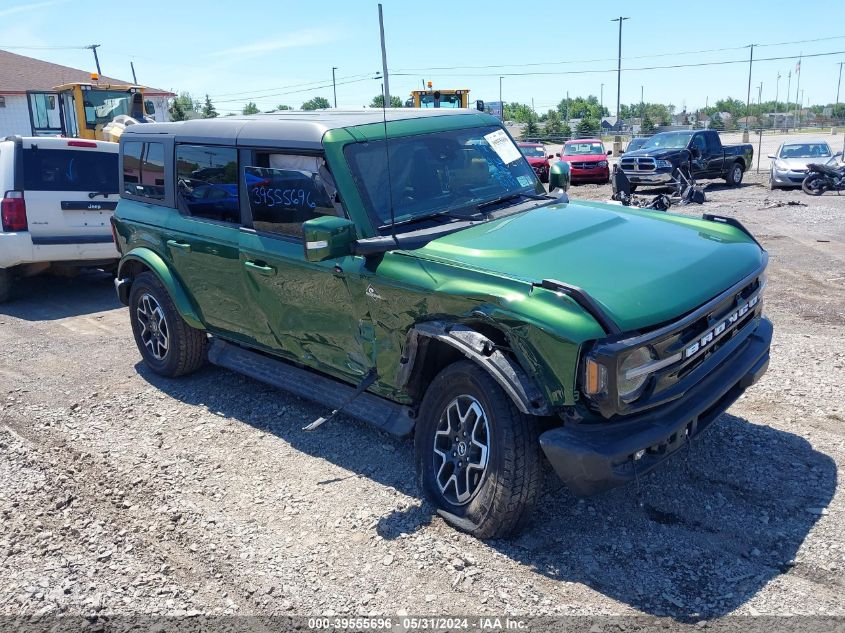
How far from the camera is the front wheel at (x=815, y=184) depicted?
18781mm

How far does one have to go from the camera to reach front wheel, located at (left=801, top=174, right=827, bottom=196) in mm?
18781

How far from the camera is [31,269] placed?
29.8ft

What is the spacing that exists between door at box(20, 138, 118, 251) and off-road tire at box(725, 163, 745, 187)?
18037mm

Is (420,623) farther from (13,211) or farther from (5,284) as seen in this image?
(5,284)

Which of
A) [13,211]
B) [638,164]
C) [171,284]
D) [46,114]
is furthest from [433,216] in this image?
[638,164]

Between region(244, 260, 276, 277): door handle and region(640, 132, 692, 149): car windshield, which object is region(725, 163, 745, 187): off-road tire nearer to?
region(640, 132, 692, 149): car windshield

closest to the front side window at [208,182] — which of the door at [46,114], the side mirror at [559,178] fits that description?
the side mirror at [559,178]

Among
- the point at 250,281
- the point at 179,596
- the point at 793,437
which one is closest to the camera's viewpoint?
the point at 179,596

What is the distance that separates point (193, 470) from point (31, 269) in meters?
5.65

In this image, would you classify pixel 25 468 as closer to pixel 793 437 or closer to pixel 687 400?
pixel 687 400

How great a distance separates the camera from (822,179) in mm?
18797

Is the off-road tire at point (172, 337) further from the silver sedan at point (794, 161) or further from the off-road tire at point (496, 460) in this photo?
the silver sedan at point (794, 161)

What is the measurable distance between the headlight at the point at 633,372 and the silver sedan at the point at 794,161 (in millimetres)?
18798

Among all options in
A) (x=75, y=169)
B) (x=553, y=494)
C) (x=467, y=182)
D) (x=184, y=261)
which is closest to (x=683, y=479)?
(x=553, y=494)
